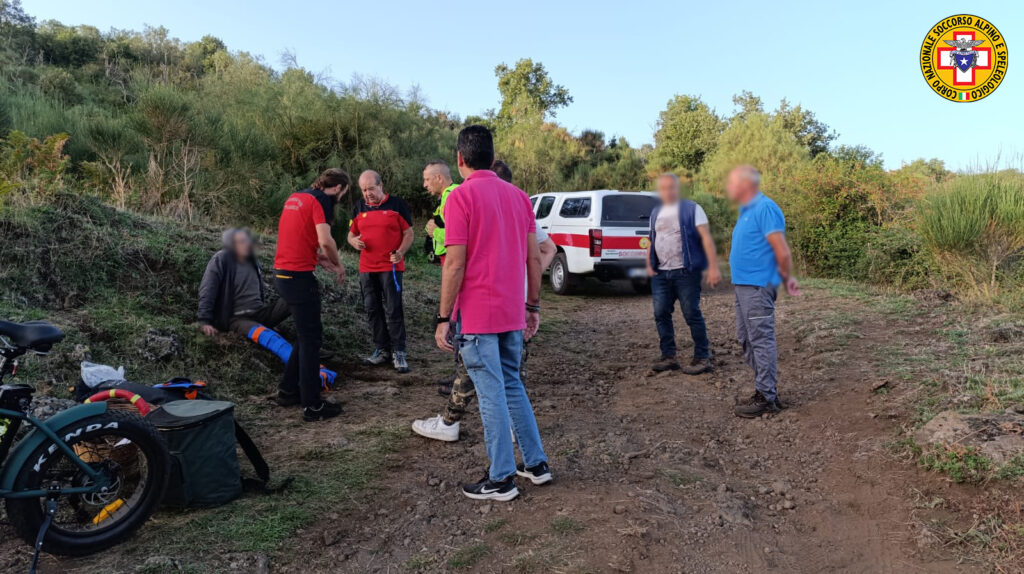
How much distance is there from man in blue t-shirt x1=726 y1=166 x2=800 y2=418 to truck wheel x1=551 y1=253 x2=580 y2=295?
706 cm

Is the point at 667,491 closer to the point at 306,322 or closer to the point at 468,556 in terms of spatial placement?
the point at 468,556

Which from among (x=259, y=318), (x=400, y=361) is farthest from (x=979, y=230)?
(x=259, y=318)

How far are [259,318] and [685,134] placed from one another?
13.2ft

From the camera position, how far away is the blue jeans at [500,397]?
3.41m

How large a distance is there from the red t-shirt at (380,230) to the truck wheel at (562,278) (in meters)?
5.97

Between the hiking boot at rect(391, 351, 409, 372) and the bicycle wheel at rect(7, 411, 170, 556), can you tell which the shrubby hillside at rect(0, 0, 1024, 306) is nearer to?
the hiking boot at rect(391, 351, 409, 372)

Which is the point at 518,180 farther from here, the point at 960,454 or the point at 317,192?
the point at 960,454

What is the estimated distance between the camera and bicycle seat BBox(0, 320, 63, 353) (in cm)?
301

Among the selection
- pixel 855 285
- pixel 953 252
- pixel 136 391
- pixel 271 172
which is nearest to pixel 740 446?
pixel 136 391

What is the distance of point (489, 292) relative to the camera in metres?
3.40

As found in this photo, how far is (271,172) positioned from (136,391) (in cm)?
839

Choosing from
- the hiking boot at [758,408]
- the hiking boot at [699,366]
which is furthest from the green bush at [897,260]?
the hiking boot at [758,408]

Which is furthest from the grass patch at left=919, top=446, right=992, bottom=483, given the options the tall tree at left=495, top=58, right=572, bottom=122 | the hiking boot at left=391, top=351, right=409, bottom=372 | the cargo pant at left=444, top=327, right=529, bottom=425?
the tall tree at left=495, top=58, right=572, bottom=122

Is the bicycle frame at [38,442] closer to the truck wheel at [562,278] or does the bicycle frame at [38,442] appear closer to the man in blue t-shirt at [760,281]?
the man in blue t-shirt at [760,281]
